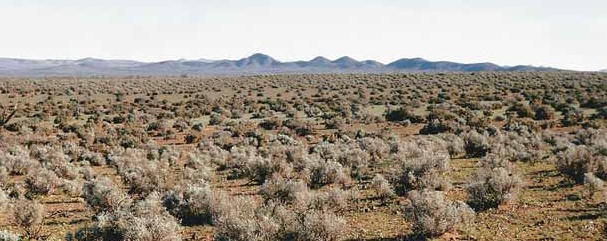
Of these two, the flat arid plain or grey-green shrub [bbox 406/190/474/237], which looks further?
the flat arid plain

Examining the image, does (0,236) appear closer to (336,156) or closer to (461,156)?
(336,156)

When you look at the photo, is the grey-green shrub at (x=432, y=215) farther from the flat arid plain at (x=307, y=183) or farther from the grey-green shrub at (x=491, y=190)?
the grey-green shrub at (x=491, y=190)

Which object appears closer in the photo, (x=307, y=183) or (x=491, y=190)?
(x=491, y=190)

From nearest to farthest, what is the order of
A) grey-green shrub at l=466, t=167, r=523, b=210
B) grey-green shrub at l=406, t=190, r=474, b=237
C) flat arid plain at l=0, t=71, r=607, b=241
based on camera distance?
grey-green shrub at l=406, t=190, r=474, b=237, flat arid plain at l=0, t=71, r=607, b=241, grey-green shrub at l=466, t=167, r=523, b=210

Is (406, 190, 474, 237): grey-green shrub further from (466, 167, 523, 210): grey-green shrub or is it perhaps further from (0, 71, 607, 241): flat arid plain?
(466, 167, 523, 210): grey-green shrub

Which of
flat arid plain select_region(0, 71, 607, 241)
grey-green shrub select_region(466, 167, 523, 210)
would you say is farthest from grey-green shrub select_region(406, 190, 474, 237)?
grey-green shrub select_region(466, 167, 523, 210)

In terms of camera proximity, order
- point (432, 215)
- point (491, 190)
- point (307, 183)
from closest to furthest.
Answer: point (432, 215)
point (491, 190)
point (307, 183)

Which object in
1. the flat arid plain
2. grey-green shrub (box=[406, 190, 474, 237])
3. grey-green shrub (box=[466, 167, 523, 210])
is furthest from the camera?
grey-green shrub (box=[466, 167, 523, 210])

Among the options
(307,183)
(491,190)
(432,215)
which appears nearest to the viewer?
(432,215)

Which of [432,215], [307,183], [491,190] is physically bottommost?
[307,183]

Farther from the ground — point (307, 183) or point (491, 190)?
point (491, 190)

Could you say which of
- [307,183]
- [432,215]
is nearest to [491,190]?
[432,215]

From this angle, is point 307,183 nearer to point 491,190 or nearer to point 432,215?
point 491,190

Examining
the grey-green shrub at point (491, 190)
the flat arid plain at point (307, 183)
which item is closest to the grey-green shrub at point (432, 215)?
the flat arid plain at point (307, 183)
